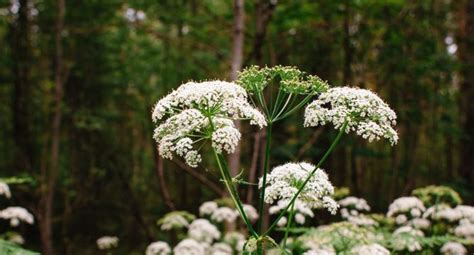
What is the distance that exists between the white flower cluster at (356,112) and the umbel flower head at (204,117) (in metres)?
0.38

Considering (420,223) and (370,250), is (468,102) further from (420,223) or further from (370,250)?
(370,250)

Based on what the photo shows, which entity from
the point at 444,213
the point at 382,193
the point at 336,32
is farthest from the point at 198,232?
the point at 382,193

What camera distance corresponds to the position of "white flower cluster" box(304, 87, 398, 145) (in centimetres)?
276

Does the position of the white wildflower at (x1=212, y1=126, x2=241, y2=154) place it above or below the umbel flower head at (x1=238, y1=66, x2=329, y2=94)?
below

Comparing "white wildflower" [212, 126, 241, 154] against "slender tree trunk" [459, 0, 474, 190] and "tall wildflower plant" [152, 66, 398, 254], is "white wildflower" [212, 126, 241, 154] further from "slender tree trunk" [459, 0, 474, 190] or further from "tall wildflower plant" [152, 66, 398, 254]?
"slender tree trunk" [459, 0, 474, 190]

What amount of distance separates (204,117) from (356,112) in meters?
0.93

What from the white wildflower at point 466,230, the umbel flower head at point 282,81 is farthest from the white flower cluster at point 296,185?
the white wildflower at point 466,230

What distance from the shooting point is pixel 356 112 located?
2793 millimetres

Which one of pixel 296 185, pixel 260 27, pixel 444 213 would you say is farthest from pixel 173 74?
pixel 296 185

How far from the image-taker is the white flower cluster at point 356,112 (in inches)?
109

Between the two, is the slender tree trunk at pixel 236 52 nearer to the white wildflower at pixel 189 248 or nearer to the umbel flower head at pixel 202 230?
the umbel flower head at pixel 202 230

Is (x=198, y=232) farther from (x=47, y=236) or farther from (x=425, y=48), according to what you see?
(x=425, y=48)

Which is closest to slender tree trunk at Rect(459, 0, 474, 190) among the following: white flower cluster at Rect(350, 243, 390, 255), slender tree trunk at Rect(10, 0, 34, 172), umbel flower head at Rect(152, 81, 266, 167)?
white flower cluster at Rect(350, 243, 390, 255)

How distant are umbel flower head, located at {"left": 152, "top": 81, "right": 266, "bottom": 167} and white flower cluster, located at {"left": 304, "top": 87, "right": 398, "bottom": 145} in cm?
38
